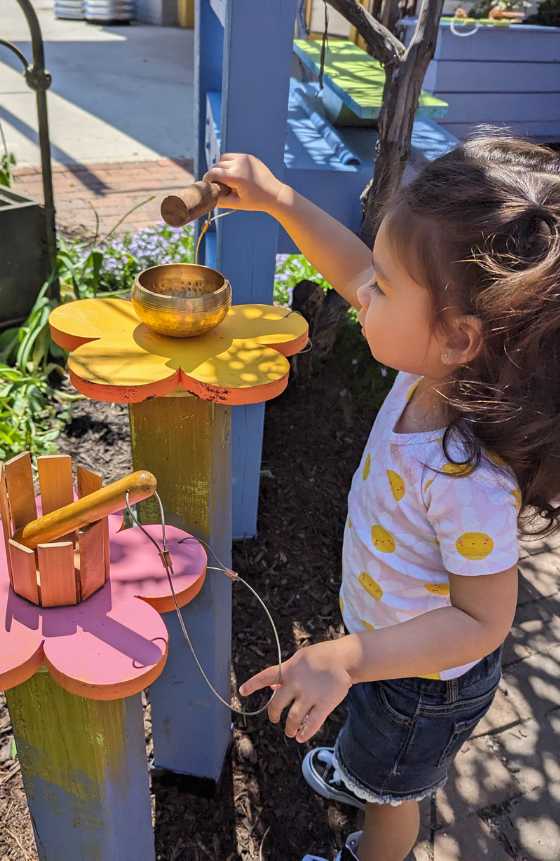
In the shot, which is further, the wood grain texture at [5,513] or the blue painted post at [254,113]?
the blue painted post at [254,113]

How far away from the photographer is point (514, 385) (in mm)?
1135

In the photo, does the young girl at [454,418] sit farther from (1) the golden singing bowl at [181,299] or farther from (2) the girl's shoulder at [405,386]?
(1) the golden singing bowl at [181,299]

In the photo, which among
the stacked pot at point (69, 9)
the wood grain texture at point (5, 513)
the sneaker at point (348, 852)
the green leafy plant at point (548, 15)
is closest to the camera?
the wood grain texture at point (5, 513)

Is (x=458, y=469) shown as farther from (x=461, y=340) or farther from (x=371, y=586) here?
(x=371, y=586)

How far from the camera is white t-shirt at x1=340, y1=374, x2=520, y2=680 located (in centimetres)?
116

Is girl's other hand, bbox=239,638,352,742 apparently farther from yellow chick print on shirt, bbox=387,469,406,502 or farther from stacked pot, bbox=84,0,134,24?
stacked pot, bbox=84,0,134,24

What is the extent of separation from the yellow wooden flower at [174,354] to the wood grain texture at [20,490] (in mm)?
180

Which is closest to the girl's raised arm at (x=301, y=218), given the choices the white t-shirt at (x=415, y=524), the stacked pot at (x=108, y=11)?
the white t-shirt at (x=415, y=524)

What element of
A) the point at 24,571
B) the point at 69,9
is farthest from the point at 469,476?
the point at 69,9

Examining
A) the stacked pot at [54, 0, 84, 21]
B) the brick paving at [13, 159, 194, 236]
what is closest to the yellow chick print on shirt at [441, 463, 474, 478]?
the brick paving at [13, 159, 194, 236]

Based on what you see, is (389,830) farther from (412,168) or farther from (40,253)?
(40,253)

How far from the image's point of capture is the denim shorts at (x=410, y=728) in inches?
58.2

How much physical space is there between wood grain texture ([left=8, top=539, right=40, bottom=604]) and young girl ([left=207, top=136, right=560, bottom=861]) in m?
0.32

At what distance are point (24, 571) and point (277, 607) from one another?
1570mm
